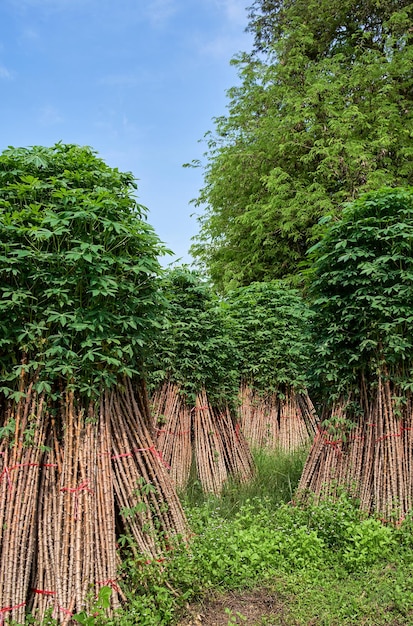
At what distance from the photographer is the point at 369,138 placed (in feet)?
38.1

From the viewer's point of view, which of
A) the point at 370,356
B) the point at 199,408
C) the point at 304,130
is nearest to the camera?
the point at 370,356

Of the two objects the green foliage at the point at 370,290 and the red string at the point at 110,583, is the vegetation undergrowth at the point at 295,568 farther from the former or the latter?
the green foliage at the point at 370,290

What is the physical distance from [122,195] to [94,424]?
1.40m

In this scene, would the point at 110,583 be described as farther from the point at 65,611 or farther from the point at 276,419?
the point at 276,419

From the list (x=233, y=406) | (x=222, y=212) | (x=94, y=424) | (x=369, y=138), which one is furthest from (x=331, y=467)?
(x=222, y=212)

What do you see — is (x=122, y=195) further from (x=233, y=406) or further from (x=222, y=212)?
(x=222, y=212)

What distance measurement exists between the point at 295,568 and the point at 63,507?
5.15 feet

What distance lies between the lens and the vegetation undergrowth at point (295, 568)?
2842mm

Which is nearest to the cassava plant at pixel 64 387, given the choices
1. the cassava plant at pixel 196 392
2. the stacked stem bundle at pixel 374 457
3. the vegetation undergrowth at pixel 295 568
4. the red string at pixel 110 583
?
the red string at pixel 110 583

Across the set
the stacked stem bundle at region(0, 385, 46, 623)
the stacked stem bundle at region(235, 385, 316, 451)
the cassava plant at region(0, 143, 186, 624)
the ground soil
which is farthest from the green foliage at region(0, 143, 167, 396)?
the stacked stem bundle at region(235, 385, 316, 451)

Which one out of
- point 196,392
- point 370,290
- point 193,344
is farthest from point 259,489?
point 370,290

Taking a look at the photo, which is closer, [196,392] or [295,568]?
[295,568]

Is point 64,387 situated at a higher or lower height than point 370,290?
lower

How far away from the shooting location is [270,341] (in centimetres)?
799
